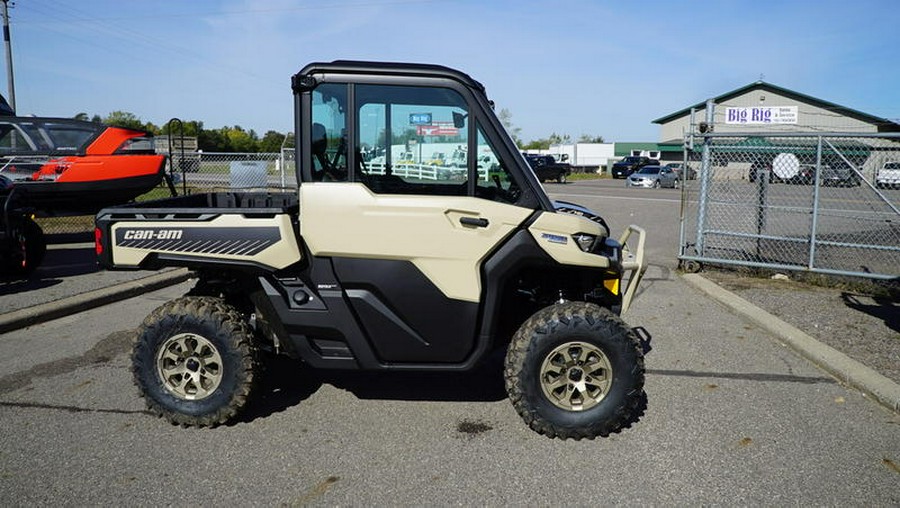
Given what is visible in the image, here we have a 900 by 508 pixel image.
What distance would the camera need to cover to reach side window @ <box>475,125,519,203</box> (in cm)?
383

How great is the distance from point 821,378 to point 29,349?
6.67 metres

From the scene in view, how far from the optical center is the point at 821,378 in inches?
197

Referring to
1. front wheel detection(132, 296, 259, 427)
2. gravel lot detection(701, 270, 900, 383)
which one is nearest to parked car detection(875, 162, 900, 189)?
gravel lot detection(701, 270, 900, 383)

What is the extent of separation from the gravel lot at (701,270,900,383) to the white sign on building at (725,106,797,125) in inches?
173

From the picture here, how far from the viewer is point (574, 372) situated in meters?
3.90

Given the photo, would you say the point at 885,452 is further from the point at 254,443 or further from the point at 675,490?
the point at 254,443

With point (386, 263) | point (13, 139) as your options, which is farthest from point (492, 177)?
point (13, 139)

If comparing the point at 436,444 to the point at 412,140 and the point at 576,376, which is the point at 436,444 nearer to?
the point at 576,376

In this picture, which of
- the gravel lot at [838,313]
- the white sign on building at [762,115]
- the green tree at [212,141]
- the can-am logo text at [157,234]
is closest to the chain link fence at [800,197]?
the gravel lot at [838,313]

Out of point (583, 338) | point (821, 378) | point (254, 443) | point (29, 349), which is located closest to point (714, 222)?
point (821, 378)

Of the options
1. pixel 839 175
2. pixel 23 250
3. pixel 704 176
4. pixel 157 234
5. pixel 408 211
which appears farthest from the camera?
pixel 704 176

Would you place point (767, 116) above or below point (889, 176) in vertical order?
above

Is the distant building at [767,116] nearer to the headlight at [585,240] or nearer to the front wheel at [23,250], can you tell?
the headlight at [585,240]

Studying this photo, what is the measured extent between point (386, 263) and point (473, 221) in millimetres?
576
